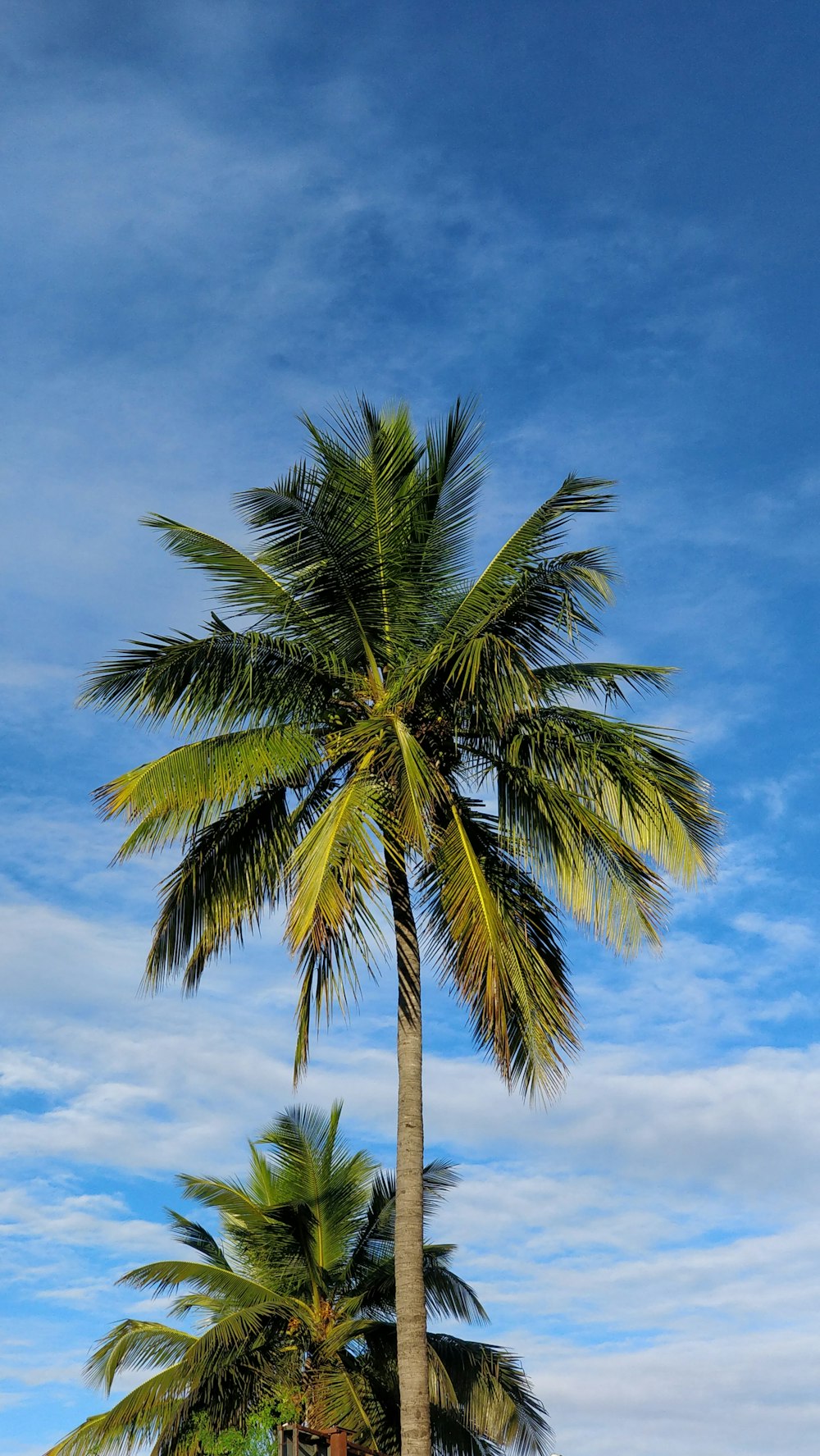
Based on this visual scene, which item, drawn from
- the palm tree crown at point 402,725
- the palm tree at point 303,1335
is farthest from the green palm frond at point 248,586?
the palm tree at point 303,1335

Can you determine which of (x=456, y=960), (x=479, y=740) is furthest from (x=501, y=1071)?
(x=479, y=740)

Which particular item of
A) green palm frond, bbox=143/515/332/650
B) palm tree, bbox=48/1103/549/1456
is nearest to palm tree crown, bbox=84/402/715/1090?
green palm frond, bbox=143/515/332/650

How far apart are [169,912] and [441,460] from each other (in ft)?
16.9

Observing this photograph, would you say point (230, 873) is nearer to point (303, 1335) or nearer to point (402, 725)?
point (402, 725)

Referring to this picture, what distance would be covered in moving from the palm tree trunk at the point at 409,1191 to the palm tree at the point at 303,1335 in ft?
26.8

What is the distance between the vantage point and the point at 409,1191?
448 inches

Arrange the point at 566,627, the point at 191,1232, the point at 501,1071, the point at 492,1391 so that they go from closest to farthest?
1. the point at 501,1071
2. the point at 566,627
3. the point at 492,1391
4. the point at 191,1232

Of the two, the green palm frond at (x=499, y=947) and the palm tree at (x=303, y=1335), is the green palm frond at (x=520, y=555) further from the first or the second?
the palm tree at (x=303, y=1335)

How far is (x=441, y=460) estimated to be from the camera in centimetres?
1395

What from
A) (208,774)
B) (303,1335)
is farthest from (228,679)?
(303,1335)

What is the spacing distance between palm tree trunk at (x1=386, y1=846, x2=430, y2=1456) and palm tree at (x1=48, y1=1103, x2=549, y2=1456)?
8168 mm

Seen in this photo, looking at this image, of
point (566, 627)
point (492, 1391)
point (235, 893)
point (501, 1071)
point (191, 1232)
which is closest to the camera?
point (501, 1071)

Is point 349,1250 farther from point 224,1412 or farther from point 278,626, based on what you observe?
point 278,626

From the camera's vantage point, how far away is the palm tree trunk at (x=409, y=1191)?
10609 millimetres
